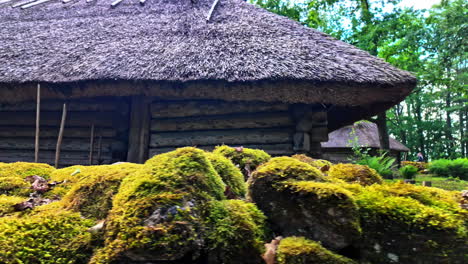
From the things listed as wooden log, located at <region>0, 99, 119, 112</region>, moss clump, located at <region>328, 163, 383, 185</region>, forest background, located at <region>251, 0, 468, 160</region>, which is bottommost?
moss clump, located at <region>328, 163, 383, 185</region>

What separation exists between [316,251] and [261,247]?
23cm

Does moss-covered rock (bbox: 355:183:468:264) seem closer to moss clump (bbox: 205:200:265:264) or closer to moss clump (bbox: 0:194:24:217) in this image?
moss clump (bbox: 205:200:265:264)

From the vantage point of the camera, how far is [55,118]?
5.72m

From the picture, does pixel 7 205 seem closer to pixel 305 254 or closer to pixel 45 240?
pixel 45 240

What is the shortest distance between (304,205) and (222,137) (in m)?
3.92

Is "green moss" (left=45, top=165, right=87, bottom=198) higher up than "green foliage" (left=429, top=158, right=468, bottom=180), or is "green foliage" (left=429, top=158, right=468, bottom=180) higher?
"green moss" (left=45, top=165, right=87, bottom=198)

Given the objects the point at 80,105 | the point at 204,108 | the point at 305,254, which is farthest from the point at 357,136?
the point at 305,254

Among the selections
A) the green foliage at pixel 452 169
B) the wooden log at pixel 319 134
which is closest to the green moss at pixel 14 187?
the wooden log at pixel 319 134

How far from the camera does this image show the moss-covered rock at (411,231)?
1229 millimetres

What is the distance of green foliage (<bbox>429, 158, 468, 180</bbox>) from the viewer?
12097mm

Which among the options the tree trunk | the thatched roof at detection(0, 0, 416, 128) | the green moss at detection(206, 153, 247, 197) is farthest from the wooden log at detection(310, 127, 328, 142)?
the tree trunk

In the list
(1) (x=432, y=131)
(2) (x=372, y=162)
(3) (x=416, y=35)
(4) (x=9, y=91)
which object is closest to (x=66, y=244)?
(4) (x=9, y=91)

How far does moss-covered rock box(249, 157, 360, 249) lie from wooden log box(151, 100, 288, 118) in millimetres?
3615

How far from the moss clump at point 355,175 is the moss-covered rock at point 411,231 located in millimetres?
569
